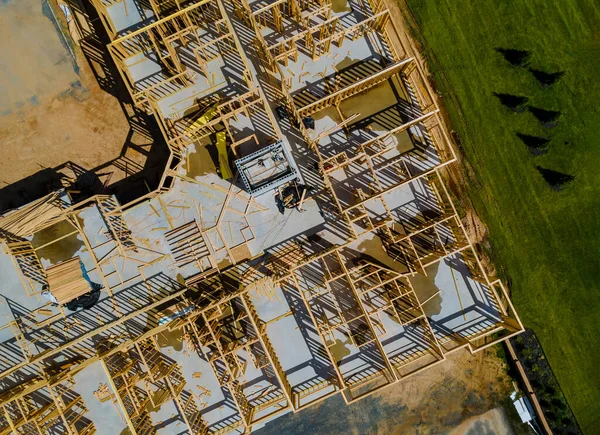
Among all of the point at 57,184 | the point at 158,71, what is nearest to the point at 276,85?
the point at 158,71

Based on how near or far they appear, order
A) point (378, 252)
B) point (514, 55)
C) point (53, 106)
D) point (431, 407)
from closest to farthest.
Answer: point (514, 55), point (378, 252), point (53, 106), point (431, 407)

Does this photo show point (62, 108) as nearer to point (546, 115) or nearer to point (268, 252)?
point (268, 252)

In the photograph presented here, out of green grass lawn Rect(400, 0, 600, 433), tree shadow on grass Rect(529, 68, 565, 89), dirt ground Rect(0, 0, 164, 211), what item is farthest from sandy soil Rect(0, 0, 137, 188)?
tree shadow on grass Rect(529, 68, 565, 89)

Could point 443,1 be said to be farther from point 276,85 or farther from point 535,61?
point 276,85

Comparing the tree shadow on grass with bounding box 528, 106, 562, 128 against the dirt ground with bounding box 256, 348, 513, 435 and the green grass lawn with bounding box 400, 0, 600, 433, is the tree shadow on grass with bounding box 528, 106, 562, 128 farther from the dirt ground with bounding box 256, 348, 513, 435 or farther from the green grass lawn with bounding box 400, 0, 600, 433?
the dirt ground with bounding box 256, 348, 513, 435

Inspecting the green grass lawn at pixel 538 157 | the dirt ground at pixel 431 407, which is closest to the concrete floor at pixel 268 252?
the dirt ground at pixel 431 407

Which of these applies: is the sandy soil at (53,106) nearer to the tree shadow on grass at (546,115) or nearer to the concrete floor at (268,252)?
the concrete floor at (268,252)

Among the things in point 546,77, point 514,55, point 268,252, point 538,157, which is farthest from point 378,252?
point 546,77
